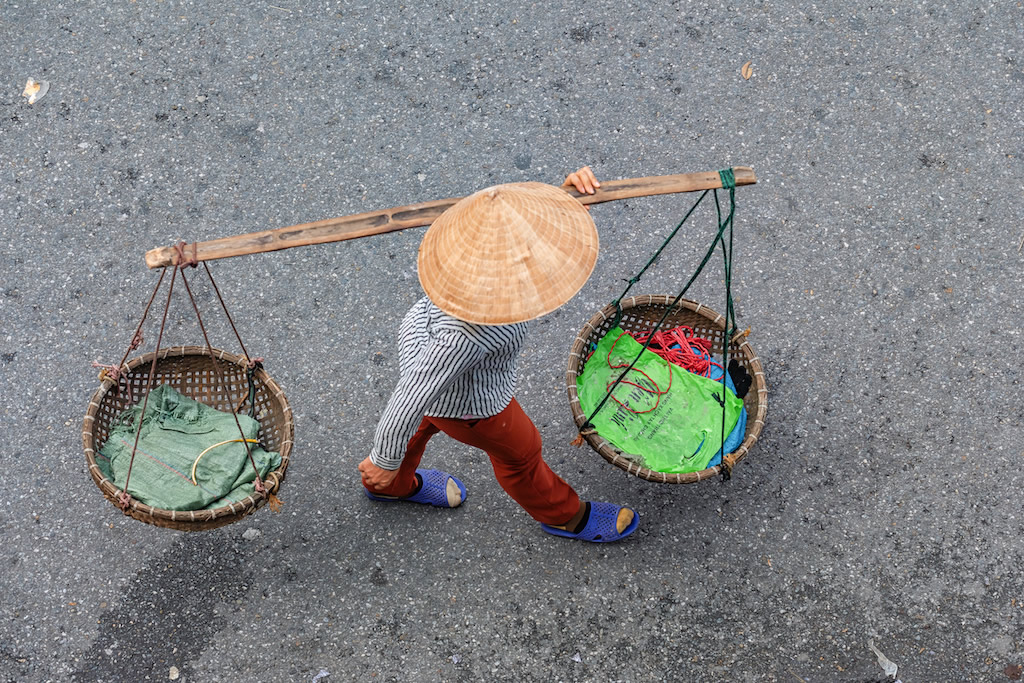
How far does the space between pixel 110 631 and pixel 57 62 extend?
2282 mm

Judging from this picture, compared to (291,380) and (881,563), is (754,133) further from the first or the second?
(291,380)

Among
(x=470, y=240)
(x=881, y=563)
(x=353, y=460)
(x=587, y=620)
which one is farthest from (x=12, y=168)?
(x=881, y=563)

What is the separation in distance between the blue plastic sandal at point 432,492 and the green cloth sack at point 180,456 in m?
0.44

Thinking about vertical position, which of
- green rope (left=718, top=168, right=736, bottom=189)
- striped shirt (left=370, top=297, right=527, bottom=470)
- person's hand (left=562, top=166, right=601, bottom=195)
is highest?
green rope (left=718, top=168, right=736, bottom=189)

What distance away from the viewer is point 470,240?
1736 millimetres

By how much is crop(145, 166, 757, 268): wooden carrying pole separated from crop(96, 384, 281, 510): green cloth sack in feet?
2.46

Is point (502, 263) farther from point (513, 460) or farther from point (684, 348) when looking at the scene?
point (684, 348)

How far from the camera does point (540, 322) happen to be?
3033 mm

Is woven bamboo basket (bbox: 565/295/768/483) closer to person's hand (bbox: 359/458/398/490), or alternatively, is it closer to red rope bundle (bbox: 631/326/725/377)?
red rope bundle (bbox: 631/326/725/377)

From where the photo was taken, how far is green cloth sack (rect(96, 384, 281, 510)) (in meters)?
2.34

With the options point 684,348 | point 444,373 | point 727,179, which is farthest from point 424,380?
point 684,348

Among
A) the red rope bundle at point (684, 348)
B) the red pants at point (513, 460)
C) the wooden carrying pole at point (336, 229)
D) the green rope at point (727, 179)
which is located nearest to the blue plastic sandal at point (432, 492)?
the red pants at point (513, 460)

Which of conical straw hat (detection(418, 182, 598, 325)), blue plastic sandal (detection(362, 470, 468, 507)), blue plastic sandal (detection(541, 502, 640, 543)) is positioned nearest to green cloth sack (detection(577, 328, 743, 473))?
blue plastic sandal (detection(541, 502, 640, 543))

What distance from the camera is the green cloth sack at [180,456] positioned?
7.68ft
